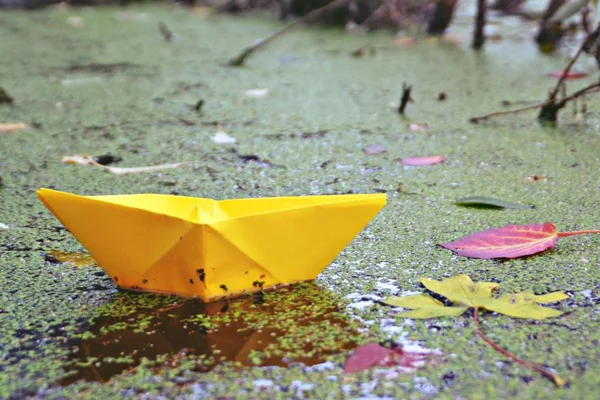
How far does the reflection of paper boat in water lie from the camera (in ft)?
2.53

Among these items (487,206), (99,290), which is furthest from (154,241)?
(487,206)

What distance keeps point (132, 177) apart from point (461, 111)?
0.91 metres

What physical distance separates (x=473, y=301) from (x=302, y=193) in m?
0.54

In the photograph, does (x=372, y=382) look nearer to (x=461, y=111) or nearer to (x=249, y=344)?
(x=249, y=344)

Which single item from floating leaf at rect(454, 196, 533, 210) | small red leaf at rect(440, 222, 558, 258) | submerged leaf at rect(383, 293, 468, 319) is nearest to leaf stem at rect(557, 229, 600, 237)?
small red leaf at rect(440, 222, 558, 258)

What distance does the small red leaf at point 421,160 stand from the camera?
57.2 inches

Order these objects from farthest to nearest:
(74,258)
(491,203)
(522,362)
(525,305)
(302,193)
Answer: (302,193)
(491,203)
(74,258)
(525,305)
(522,362)

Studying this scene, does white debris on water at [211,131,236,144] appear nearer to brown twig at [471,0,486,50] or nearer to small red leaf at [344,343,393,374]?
small red leaf at [344,343,393,374]

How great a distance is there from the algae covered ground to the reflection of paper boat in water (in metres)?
0.03

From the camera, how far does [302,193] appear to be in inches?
50.8

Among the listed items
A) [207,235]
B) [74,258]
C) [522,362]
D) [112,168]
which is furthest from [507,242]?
[112,168]

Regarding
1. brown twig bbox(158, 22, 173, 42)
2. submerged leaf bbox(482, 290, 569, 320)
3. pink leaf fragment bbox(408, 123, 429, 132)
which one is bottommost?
brown twig bbox(158, 22, 173, 42)

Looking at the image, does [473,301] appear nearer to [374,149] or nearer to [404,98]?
[374,149]

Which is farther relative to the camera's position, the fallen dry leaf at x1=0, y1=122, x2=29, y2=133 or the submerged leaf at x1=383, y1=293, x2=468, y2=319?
the fallen dry leaf at x1=0, y1=122, x2=29, y2=133
